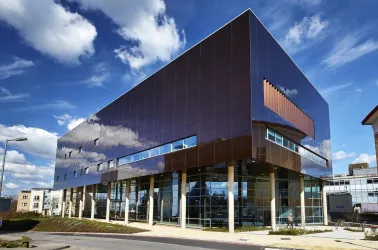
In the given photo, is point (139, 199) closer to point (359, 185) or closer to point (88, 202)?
point (88, 202)

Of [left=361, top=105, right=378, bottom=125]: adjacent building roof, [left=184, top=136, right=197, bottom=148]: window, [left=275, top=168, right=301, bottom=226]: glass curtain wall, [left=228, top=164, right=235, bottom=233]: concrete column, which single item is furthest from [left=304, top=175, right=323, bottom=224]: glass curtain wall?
[left=361, top=105, right=378, bottom=125]: adjacent building roof

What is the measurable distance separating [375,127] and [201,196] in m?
24.0

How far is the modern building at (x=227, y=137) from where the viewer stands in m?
28.6

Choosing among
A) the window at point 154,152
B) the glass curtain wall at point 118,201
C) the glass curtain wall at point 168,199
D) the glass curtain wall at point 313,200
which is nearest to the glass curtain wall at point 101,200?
the glass curtain wall at point 118,201

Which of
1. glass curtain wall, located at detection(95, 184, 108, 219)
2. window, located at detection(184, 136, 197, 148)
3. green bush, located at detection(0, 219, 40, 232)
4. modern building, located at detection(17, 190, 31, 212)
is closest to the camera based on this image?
window, located at detection(184, 136, 197, 148)

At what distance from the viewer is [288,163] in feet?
108

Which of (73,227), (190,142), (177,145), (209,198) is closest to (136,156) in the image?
(177,145)

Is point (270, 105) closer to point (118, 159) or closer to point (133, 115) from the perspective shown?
point (133, 115)

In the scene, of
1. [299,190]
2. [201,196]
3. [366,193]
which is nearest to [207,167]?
[201,196]

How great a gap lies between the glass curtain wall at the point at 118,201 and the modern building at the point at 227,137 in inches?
195

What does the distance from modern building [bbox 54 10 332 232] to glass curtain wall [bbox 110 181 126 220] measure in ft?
16.3

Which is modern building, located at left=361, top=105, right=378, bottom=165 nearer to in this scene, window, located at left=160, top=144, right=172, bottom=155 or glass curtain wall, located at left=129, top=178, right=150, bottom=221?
window, located at left=160, top=144, right=172, bottom=155

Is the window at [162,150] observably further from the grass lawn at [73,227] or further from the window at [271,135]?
the grass lawn at [73,227]

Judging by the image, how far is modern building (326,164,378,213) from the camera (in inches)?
3373
